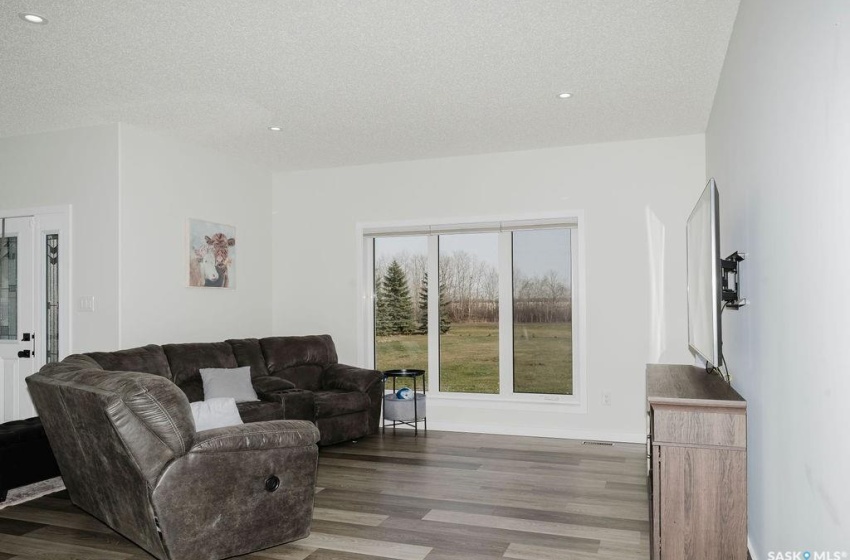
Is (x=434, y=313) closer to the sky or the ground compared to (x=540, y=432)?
closer to the sky

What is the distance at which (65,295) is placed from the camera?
5207mm

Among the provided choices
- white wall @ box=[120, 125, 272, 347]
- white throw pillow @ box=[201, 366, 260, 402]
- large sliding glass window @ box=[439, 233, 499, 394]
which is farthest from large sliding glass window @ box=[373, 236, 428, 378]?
white throw pillow @ box=[201, 366, 260, 402]

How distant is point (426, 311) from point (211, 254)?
2181mm

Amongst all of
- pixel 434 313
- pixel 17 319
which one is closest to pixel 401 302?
pixel 434 313

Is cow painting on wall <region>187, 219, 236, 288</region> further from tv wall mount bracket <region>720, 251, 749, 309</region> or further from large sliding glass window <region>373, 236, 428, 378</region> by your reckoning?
tv wall mount bracket <region>720, 251, 749, 309</region>

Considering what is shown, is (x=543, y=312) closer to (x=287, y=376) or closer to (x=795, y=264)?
(x=287, y=376)

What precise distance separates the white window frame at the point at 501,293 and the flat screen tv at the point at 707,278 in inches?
71.3

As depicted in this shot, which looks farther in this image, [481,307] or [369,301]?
[369,301]

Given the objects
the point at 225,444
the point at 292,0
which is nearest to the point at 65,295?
the point at 225,444

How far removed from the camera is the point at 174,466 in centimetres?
280

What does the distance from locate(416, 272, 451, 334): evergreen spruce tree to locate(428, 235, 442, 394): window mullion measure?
41mm

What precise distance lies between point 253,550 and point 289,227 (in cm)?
440

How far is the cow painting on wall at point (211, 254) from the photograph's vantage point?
5.76m

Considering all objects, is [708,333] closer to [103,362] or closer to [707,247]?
[707,247]
